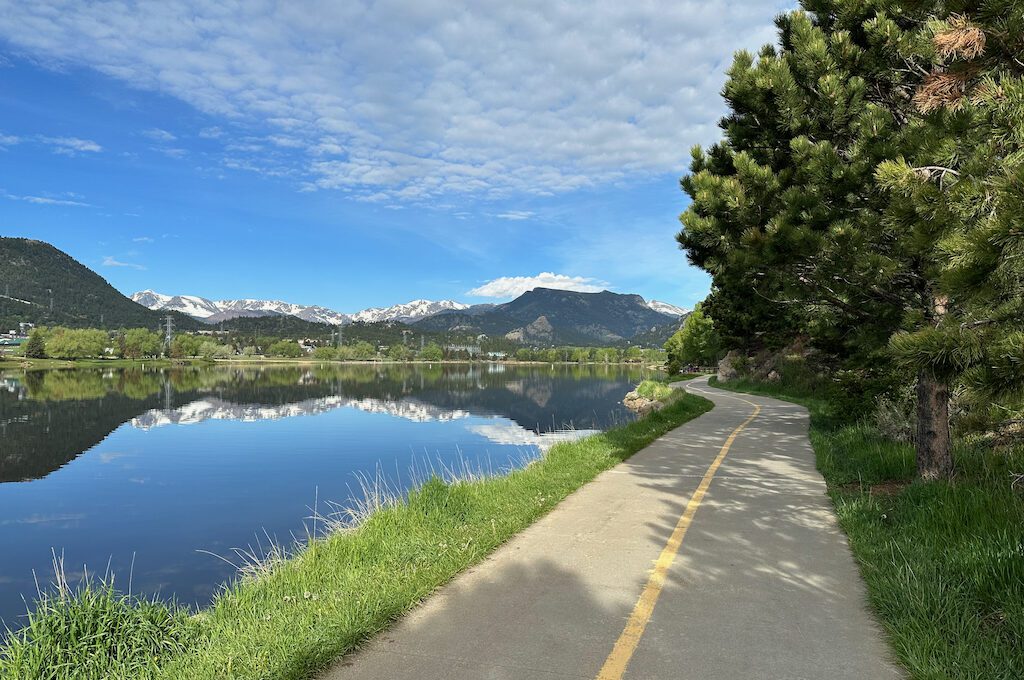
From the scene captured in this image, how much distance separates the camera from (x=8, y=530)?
13.7 metres

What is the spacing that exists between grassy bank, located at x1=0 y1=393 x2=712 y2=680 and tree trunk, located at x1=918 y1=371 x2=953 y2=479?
243 inches

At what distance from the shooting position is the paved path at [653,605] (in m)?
3.98

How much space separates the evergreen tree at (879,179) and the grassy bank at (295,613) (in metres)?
4.47

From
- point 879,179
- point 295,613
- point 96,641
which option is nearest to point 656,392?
point 879,179

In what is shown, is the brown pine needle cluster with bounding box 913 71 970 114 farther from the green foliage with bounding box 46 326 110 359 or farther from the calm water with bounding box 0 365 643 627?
the green foliage with bounding box 46 326 110 359

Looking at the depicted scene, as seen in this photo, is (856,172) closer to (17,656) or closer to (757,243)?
(757,243)

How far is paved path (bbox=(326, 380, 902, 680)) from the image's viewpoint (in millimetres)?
3979

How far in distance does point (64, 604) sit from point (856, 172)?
9.98 metres

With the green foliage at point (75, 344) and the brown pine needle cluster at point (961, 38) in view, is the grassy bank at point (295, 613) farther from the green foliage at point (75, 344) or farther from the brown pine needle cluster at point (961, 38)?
the green foliage at point (75, 344)

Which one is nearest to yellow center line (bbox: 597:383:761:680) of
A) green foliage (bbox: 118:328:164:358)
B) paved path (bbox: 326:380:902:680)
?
paved path (bbox: 326:380:902:680)

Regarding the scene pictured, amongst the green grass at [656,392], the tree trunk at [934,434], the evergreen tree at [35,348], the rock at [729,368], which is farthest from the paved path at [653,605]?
the evergreen tree at [35,348]

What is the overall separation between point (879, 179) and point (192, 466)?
23.5 metres

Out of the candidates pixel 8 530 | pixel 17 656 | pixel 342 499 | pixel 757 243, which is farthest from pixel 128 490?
pixel 757 243

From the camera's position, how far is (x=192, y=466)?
2197 cm
